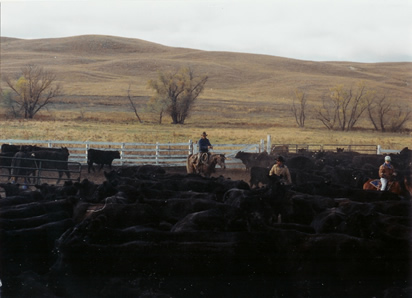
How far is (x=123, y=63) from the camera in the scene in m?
110

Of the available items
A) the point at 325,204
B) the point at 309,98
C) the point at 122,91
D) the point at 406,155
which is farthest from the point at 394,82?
the point at 325,204

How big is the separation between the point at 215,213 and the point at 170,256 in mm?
1810

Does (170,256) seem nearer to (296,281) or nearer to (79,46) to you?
(296,281)

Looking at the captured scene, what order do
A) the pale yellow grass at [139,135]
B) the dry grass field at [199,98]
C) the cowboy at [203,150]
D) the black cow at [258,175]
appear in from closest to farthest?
the black cow at [258,175], the cowboy at [203,150], the pale yellow grass at [139,135], the dry grass field at [199,98]

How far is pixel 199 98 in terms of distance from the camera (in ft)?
265

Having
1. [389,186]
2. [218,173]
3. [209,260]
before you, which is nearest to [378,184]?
[389,186]

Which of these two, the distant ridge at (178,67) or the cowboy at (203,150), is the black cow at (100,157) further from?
the distant ridge at (178,67)

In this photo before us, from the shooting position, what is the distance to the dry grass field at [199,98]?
44406mm

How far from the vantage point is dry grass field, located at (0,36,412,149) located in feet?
146

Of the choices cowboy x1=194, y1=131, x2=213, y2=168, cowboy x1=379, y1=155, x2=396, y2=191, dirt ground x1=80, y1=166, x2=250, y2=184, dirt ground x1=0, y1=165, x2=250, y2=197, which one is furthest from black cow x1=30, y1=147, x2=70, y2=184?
cowboy x1=379, y1=155, x2=396, y2=191

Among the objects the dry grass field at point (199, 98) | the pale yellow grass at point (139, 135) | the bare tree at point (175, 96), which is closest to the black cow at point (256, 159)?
the pale yellow grass at point (139, 135)

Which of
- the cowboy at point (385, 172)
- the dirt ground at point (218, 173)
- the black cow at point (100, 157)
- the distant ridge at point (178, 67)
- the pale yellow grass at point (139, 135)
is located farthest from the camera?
the distant ridge at point (178, 67)

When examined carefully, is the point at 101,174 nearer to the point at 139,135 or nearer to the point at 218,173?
the point at 218,173

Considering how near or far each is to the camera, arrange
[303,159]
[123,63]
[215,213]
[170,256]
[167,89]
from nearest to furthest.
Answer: [170,256] < [215,213] < [303,159] < [167,89] < [123,63]
